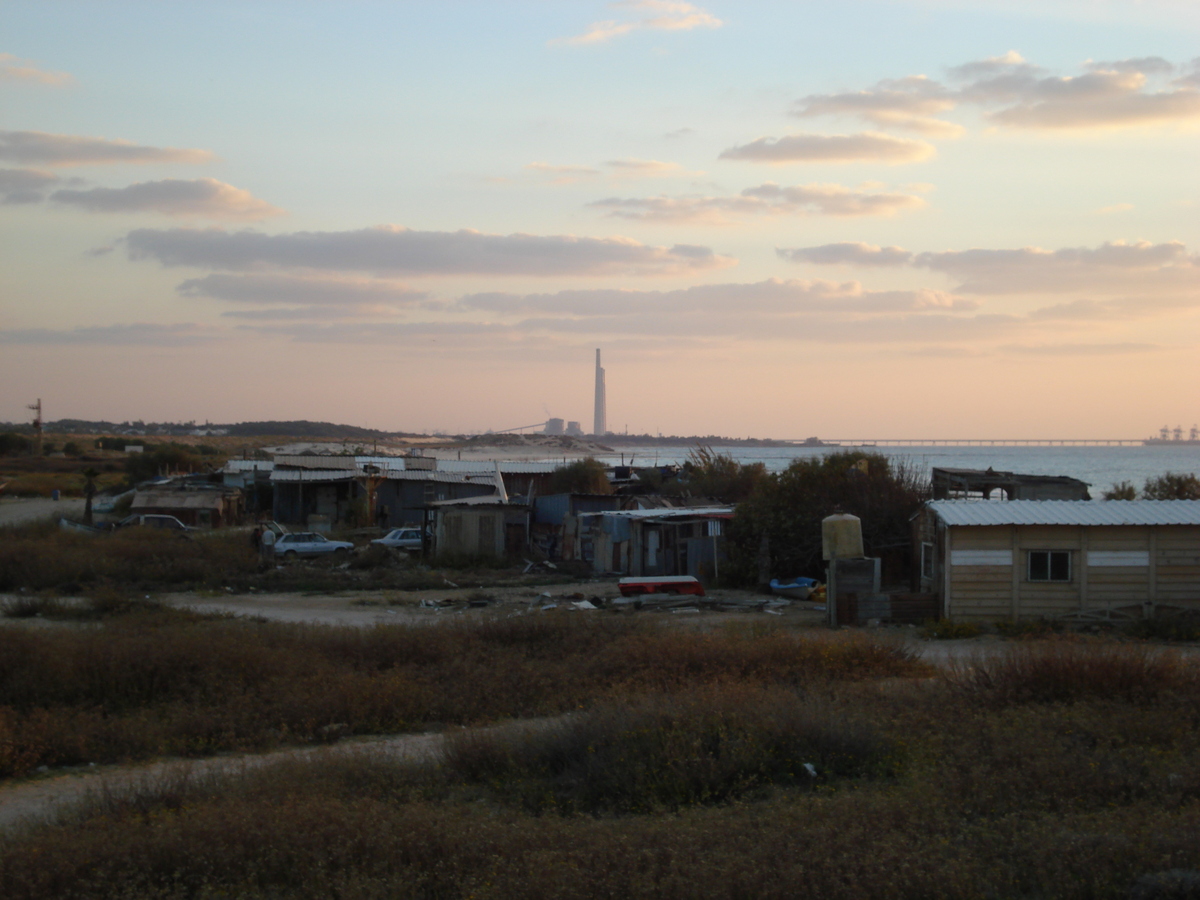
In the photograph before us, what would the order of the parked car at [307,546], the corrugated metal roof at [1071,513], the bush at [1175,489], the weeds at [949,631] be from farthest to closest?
the parked car at [307,546]
the bush at [1175,489]
the corrugated metal roof at [1071,513]
the weeds at [949,631]

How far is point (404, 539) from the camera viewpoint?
38406mm

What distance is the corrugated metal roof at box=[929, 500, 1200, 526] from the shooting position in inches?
802

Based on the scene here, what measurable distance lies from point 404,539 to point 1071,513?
2481 centimetres

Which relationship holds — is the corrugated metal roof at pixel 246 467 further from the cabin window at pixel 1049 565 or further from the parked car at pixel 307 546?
the cabin window at pixel 1049 565

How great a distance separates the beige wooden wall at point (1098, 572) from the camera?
20.5 meters

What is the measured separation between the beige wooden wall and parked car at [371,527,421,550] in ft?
74.2

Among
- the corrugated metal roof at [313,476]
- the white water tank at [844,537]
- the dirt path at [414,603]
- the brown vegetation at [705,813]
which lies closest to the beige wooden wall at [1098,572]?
the white water tank at [844,537]

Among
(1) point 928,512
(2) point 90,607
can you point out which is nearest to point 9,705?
(2) point 90,607

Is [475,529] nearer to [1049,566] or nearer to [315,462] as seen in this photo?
[1049,566]

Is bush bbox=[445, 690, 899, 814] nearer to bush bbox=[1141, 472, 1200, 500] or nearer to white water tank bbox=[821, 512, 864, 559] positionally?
white water tank bbox=[821, 512, 864, 559]

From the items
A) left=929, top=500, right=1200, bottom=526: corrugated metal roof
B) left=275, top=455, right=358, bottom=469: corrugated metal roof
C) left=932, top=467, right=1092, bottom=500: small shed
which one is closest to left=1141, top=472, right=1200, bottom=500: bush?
left=932, top=467, right=1092, bottom=500: small shed

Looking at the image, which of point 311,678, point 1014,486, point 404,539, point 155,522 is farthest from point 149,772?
Result: point 155,522

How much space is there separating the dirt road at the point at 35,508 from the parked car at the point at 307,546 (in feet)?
45.6

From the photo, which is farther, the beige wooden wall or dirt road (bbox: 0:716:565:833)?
the beige wooden wall
